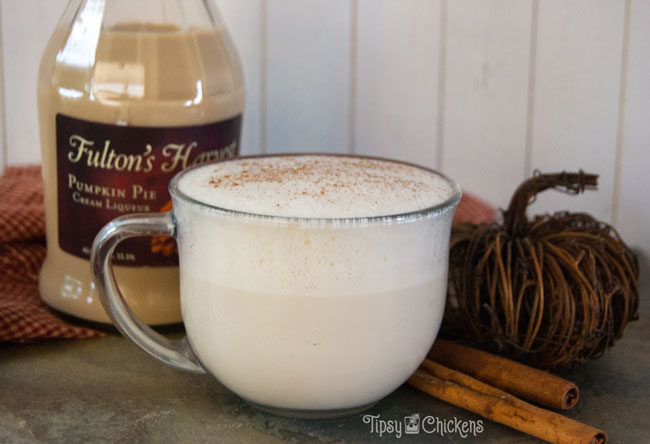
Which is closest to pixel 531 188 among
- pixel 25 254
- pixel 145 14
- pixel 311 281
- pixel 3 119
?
pixel 311 281

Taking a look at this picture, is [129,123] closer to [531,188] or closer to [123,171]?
[123,171]

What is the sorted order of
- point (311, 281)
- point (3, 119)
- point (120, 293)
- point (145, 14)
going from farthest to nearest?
point (3, 119) → point (145, 14) → point (120, 293) → point (311, 281)

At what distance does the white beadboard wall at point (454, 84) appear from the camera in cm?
96

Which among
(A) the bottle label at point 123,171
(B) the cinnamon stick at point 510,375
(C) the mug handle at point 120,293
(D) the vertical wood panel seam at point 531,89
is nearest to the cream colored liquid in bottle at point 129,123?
(A) the bottle label at point 123,171

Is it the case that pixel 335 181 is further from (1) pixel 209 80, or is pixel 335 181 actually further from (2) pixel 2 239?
(2) pixel 2 239

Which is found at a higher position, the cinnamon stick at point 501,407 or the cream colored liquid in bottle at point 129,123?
the cream colored liquid in bottle at point 129,123

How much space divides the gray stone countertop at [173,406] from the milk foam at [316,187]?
0.56ft

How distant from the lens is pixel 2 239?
0.91m

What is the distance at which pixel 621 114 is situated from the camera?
96 centimetres

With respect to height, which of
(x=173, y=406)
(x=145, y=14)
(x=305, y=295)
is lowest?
(x=173, y=406)

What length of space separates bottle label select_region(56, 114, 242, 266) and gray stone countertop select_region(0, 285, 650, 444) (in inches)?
3.9

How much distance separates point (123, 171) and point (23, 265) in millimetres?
245

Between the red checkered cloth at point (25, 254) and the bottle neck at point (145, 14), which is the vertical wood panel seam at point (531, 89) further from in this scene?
the bottle neck at point (145, 14)

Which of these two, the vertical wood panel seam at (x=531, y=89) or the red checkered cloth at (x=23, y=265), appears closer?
the red checkered cloth at (x=23, y=265)
